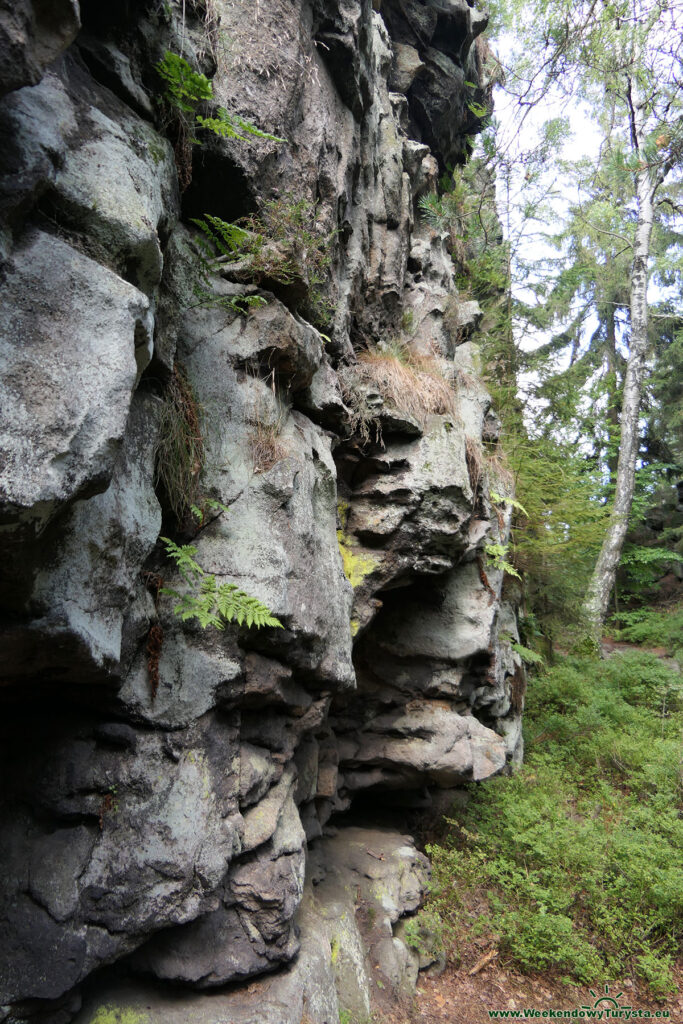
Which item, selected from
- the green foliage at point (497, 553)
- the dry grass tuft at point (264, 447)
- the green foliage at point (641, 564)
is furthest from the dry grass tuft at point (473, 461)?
the green foliage at point (641, 564)

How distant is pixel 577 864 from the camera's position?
6.26 m

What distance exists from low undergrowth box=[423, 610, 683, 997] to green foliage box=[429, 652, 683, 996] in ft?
0.04

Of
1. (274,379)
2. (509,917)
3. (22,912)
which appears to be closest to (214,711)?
(22,912)

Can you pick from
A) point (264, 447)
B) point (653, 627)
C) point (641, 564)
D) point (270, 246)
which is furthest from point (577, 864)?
point (641, 564)

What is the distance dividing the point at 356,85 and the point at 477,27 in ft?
19.0

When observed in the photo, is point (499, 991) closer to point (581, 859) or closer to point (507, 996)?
point (507, 996)

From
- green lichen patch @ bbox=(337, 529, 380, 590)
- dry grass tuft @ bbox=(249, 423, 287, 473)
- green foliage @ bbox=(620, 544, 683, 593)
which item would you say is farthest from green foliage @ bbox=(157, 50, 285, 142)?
green foliage @ bbox=(620, 544, 683, 593)

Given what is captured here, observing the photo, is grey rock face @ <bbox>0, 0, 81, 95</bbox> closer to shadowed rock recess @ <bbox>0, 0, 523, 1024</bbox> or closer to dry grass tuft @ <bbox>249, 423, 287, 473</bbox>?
shadowed rock recess @ <bbox>0, 0, 523, 1024</bbox>

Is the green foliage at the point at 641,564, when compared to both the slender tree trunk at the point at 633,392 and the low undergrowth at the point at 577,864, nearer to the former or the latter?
the slender tree trunk at the point at 633,392

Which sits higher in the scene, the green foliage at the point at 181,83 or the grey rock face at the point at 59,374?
the green foliage at the point at 181,83

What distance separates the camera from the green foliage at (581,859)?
5.54 metres

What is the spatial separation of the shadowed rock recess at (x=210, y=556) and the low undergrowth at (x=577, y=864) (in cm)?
53

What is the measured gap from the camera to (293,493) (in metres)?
4.49

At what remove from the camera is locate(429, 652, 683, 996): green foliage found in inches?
218
